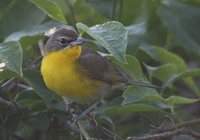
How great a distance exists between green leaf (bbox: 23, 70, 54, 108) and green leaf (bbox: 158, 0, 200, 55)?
719 mm

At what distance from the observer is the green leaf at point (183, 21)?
265 centimetres

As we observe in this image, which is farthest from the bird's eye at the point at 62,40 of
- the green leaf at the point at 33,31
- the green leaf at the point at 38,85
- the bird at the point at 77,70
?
the green leaf at the point at 38,85

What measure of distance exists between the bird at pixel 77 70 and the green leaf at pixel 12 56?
1.65 feet

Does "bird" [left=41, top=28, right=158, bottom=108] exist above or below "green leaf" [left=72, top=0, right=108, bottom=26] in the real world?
below

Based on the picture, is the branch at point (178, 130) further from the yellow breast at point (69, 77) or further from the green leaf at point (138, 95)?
the yellow breast at point (69, 77)

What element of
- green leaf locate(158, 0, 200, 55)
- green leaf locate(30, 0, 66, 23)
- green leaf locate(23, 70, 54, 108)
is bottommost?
green leaf locate(158, 0, 200, 55)

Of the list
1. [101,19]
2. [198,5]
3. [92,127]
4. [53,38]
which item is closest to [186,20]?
[198,5]

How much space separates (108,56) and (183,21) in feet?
2.69

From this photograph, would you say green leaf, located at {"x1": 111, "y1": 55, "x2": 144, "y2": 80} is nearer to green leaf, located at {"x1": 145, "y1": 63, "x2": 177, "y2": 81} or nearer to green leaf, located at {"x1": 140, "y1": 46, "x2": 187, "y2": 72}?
green leaf, located at {"x1": 145, "y1": 63, "x2": 177, "y2": 81}

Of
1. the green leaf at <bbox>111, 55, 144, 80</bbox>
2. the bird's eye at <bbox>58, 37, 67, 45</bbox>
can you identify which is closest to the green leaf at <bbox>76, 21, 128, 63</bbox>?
the green leaf at <bbox>111, 55, 144, 80</bbox>

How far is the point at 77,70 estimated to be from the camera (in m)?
2.45

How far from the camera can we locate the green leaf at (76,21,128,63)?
1.65 meters

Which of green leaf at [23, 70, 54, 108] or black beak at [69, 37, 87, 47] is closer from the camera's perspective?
green leaf at [23, 70, 54, 108]

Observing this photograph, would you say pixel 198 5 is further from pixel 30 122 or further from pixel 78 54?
pixel 30 122
